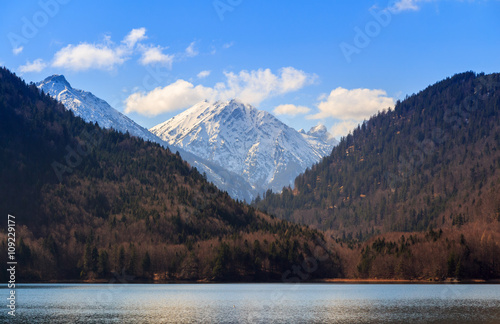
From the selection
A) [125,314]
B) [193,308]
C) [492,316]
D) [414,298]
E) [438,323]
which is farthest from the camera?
[414,298]

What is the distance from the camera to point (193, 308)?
141125 mm

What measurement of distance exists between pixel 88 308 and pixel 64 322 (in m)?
29.7

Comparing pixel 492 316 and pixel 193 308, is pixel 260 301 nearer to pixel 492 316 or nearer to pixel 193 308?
pixel 193 308

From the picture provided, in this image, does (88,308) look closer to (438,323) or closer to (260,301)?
(260,301)

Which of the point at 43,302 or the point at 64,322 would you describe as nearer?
the point at 64,322

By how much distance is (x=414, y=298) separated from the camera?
170 meters

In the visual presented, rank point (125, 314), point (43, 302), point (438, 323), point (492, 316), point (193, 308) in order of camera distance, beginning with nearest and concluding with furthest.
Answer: point (438, 323), point (492, 316), point (125, 314), point (193, 308), point (43, 302)

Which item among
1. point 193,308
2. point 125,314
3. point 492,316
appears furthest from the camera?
point 193,308

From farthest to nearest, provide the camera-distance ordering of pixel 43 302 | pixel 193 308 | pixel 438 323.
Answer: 1. pixel 43 302
2. pixel 193 308
3. pixel 438 323

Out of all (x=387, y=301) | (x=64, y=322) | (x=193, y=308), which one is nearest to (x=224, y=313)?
(x=193, y=308)

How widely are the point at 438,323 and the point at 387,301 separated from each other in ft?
166

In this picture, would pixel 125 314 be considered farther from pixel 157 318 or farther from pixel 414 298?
pixel 414 298

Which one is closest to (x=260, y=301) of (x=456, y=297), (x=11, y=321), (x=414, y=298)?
(x=414, y=298)

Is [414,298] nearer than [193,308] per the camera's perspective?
No
